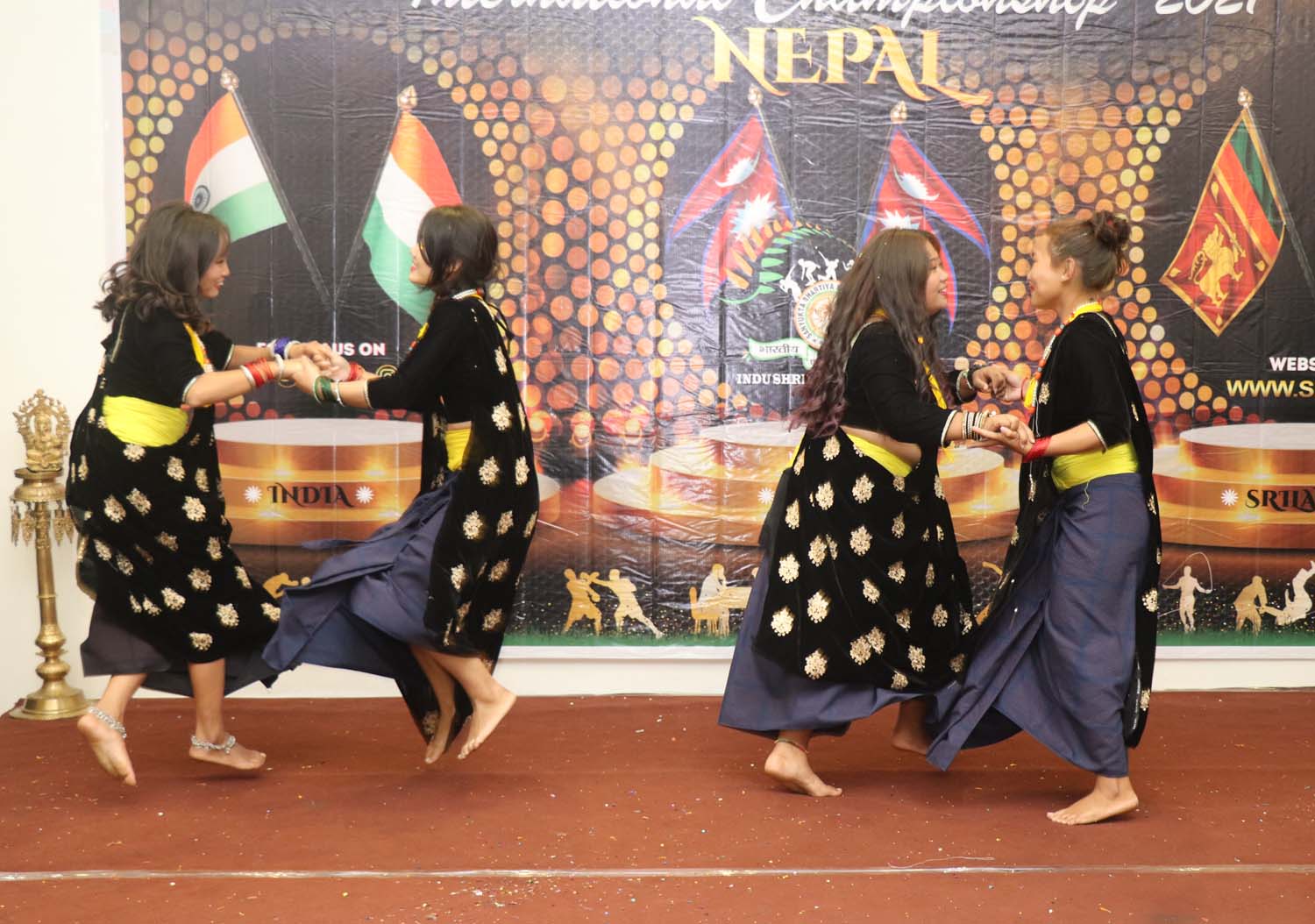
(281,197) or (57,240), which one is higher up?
(281,197)

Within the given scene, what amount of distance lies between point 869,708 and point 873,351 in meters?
0.87

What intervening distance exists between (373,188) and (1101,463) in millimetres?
2463

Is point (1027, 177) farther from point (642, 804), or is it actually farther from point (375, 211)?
point (642, 804)

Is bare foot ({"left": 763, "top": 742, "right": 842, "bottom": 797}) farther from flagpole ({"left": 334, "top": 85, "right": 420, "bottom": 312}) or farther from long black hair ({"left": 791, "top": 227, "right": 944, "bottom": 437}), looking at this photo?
flagpole ({"left": 334, "top": 85, "right": 420, "bottom": 312})

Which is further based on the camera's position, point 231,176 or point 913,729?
point 231,176

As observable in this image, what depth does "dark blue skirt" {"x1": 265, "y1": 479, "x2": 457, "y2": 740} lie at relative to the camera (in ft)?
10.2

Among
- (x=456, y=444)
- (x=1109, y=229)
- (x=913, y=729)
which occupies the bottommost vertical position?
(x=913, y=729)

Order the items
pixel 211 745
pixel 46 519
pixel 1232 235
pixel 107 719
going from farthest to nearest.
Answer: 1. pixel 1232 235
2. pixel 46 519
3. pixel 211 745
4. pixel 107 719

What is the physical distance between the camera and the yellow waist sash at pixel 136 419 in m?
3.16

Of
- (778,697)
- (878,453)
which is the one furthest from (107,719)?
(878,453)

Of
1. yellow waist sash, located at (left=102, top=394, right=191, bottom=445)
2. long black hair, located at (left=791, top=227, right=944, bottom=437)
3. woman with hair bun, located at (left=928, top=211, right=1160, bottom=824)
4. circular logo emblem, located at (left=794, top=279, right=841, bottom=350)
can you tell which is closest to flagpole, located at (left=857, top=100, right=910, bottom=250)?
circular logo emblem, located at (left=794, top=279, right=841, bottom=350)

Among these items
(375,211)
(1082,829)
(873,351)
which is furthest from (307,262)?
(1082,829)

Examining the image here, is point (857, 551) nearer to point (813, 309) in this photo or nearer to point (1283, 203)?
point (813, 309)

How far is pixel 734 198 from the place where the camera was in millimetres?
4219
